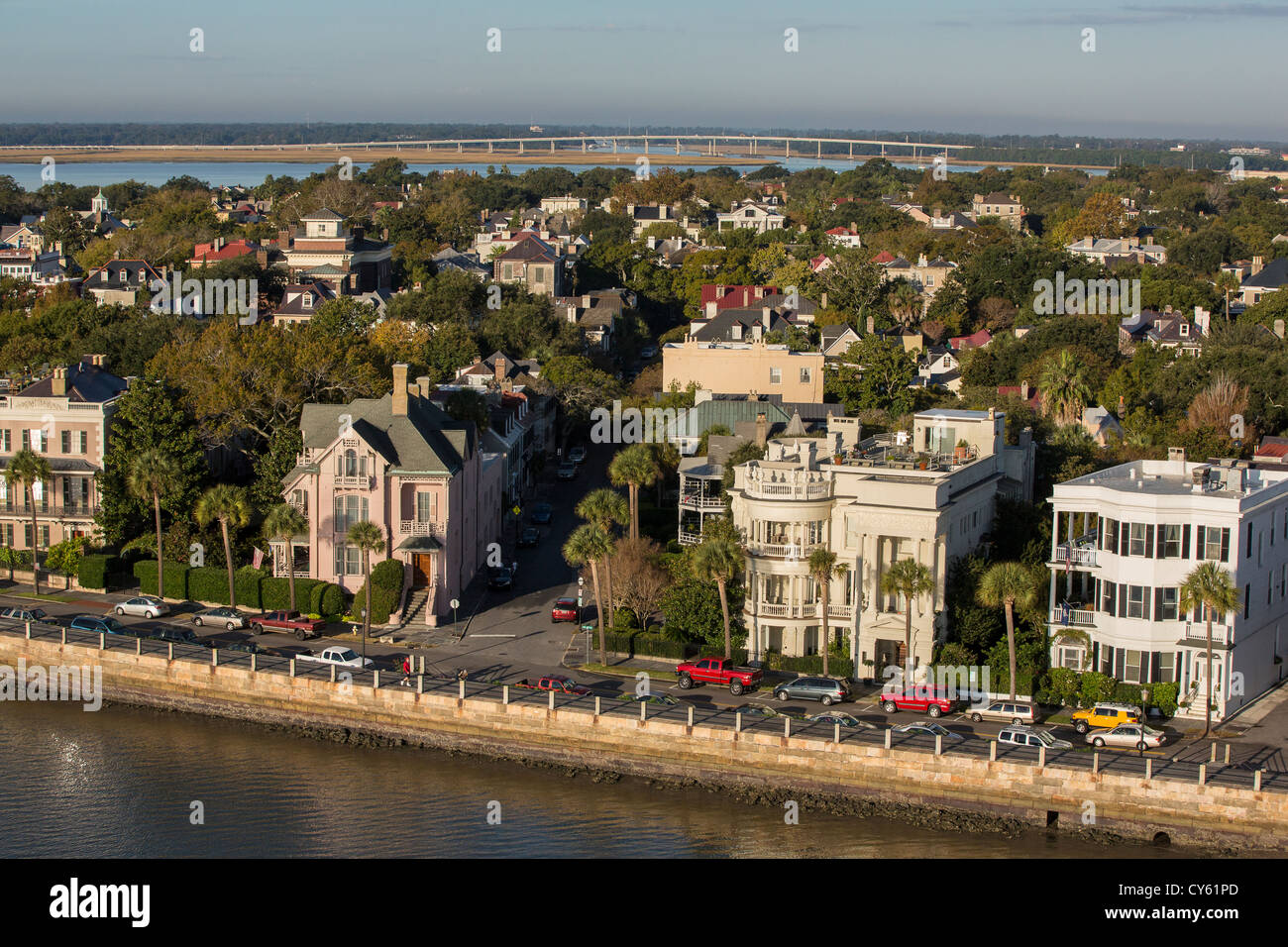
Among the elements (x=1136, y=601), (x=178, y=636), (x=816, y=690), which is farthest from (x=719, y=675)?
(x=178, y=636)

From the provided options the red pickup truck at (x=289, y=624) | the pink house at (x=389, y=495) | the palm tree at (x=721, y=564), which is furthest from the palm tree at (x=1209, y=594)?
the red pickup truck at (x=289, y=624)

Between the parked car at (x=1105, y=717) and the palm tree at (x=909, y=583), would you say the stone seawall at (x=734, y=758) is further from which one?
the palm tree at (x=909, y=583)

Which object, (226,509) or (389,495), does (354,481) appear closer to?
(389,495)

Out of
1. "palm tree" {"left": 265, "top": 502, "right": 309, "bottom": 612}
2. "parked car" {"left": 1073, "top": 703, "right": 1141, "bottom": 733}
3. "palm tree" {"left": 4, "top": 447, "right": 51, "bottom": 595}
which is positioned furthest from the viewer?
"palm tree" {"left": 4, "top": 447, "right": 51, "bottom": 595}

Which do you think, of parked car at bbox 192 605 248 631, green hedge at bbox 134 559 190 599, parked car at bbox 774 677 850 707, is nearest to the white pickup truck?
parked car at bbox 192 605 248 631

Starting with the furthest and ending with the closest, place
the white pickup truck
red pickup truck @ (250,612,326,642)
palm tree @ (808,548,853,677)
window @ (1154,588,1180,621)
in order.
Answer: red pickup truck @ (250,612,326,642)
the white pickup truck
palm tree @ (808,548,853,677)
window @ (1154,588,1180,621)

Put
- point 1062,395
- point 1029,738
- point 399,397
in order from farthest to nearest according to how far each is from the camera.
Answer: point 1062,395, point 399,397, point 1029,738

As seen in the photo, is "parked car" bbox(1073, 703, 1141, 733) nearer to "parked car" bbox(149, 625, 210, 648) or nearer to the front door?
the front door
